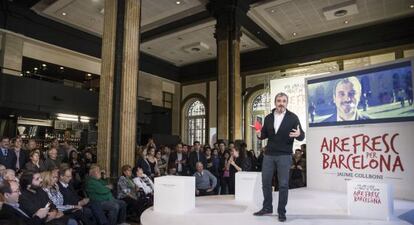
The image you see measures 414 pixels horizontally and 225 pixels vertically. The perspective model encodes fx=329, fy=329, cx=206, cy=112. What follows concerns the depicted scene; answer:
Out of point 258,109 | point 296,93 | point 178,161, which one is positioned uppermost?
point 296,93

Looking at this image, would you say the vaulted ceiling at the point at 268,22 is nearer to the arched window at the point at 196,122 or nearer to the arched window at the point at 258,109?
the arched window at the point at 258,109

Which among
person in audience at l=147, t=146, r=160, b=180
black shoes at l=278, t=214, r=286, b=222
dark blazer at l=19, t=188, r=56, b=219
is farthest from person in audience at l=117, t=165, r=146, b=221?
black shoes at l=278, t=214, r=286, b=222

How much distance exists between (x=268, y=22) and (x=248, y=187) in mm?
8860

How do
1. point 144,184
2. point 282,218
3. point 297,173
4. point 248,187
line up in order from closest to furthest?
point 282,218 < point 248,187 < point 144,184 < point 297,173

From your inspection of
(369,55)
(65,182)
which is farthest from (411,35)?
(65,182)

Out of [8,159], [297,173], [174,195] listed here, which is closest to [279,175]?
[174,195]

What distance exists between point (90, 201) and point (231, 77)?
20.5ft

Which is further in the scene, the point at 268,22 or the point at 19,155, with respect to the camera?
the point at 268,22

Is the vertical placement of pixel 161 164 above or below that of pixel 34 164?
below

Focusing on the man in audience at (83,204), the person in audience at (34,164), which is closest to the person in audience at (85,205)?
the man in audience at (83,204)

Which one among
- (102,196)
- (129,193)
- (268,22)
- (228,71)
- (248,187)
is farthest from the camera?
(268,22)

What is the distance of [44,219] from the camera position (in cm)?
374

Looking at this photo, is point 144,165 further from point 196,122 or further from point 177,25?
point 196,122

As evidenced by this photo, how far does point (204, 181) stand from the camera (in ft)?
21.8
